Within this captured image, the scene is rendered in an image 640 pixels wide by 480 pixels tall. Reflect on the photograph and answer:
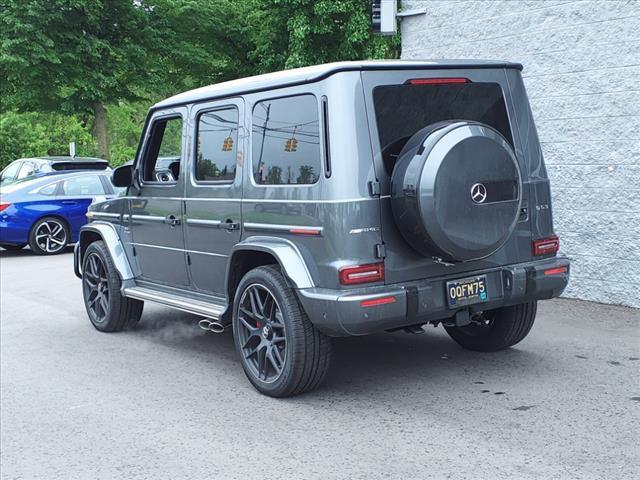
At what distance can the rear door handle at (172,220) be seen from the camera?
5.97m

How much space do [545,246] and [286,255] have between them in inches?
70.9

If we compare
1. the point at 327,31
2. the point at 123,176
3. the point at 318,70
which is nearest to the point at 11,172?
the point at 327,31

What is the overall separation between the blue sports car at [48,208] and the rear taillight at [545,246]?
10.3 m

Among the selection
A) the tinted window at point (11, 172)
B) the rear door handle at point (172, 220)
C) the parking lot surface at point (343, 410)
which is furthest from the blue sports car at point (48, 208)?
the rear door handle at point (172, 220)

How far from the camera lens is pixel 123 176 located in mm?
6574

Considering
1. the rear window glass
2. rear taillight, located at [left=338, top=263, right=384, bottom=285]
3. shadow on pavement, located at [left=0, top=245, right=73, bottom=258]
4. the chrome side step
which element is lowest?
shadow on pavement, located at [left=0, top=245, right=73, bottom=258]

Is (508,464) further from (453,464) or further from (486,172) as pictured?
(486,172)

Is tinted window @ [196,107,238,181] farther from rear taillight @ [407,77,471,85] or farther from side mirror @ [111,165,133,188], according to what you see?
rear taillight @ [407,77,471,85]

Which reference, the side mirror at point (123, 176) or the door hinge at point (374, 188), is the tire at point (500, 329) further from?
the side mirror at point (123, 176)

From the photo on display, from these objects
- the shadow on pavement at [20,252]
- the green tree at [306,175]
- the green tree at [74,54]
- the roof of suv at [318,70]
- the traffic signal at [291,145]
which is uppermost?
the green tree at [74,54]

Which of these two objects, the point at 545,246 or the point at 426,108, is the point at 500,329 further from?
the point at 426,108

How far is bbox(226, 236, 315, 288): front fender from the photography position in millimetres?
4609

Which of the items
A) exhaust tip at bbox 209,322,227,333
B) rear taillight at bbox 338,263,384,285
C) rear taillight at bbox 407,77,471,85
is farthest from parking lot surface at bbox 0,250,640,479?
rear taillight at bbox 407,77,471,85

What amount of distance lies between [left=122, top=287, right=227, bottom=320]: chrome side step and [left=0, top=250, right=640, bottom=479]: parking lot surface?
0.46m
